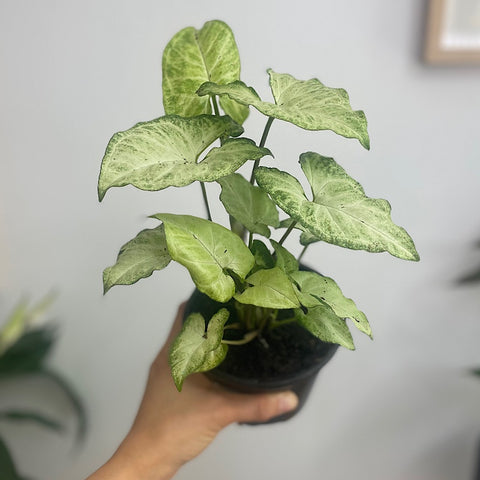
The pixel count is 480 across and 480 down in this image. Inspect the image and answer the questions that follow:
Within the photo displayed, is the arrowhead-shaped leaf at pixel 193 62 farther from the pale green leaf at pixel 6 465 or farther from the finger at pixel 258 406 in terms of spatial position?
the pale green leaf at pixel 6 465

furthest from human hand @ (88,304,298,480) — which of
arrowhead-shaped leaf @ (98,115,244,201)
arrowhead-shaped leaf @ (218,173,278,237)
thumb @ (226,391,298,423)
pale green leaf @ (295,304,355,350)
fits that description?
arrowhead-shaped leaf @ (98,115,244,201)

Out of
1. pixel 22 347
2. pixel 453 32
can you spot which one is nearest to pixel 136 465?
pixel 22 347

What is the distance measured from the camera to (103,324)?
1.20 meters

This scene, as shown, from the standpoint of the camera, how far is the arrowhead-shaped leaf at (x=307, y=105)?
0.52 m

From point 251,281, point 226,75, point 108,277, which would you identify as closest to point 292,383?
point 251,281

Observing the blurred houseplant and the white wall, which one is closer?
the white wall

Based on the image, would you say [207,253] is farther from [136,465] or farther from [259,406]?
[136,465]

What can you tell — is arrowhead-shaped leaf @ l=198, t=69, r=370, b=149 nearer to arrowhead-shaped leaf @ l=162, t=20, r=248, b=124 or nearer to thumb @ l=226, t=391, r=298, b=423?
arrowhead-shaped leaf @ l=162, t=20, r=248, b=124

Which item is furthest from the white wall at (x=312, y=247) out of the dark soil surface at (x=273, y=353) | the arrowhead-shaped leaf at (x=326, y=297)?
the arrowhead-shaped leaf at (x=326, y=297)

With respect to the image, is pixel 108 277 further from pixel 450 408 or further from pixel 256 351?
pixel 450 408

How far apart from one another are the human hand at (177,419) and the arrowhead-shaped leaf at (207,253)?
0.25 m

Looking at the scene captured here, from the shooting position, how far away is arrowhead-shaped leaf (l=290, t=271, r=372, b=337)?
1.97 feet

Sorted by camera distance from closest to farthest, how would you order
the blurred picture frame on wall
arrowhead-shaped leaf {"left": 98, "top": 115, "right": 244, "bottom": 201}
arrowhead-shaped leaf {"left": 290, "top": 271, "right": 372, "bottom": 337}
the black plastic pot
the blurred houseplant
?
arrowhead-shaped leaf {"left": 98, "top": 115, "right": 244, "bottom": 201} < arrowhead-shaped leaf {"left": 290, "top": 271, "right": 372, "bottom": 337} < the black plastic pot < the blurred picture frame on wall < the blurred houseplant

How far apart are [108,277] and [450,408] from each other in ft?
3.48
